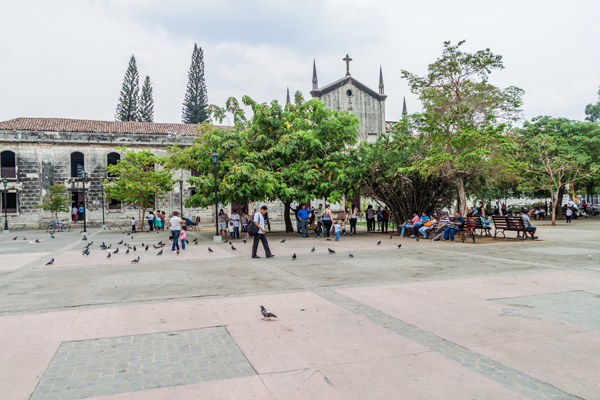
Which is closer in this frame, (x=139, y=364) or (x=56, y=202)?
(x=139, y=364)

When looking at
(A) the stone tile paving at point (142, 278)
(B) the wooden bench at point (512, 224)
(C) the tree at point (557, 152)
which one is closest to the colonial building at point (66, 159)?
(B) the wooden bench at point (512, 224)

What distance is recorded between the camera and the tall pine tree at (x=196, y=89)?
182 ft

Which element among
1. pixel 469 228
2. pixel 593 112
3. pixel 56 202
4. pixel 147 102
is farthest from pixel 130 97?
pixel 593 112

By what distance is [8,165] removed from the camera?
33.7 metres

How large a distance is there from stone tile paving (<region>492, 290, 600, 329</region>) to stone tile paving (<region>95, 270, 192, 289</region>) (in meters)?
5.92

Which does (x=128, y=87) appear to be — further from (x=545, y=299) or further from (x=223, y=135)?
(x=545, y=299)

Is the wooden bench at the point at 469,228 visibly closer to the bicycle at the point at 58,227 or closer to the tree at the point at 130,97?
the bicycle at the point at 58,227

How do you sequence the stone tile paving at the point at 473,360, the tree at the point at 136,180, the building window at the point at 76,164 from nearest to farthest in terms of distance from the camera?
the stone tile paving at the point at 473,360
the tree at the point at 136,180
the building window at the point at 76,164

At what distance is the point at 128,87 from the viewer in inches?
2050

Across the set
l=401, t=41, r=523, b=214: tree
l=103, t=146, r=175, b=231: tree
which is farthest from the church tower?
l=401, t=41, r=523, b=214: tree

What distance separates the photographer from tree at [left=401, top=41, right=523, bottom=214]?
16.0 metres

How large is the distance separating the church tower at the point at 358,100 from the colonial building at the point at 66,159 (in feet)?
42.6

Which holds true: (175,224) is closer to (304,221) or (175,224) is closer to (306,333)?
(304,221)

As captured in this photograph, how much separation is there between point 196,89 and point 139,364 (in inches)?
2195
